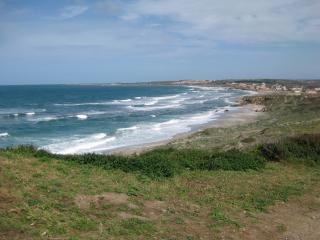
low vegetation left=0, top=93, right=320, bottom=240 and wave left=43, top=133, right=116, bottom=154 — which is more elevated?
low vegetation left=0, top=93, right=320, bottom=240

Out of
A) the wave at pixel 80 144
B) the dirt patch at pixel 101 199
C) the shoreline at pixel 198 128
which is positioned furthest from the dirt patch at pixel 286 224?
the wave at pixel 80 144

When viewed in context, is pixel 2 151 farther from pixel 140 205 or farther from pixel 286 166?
pixel 286 166

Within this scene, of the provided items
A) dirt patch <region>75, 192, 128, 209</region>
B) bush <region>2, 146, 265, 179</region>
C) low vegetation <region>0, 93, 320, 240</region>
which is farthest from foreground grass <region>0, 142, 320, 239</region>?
bush <region>2, 146, 265, 179</region>

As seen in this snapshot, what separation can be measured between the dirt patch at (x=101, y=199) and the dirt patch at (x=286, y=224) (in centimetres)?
265

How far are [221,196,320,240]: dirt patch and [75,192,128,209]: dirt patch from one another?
104 inches

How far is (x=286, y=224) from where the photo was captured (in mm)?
10547

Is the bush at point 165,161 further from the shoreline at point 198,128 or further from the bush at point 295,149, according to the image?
the shoreline at point 198,128

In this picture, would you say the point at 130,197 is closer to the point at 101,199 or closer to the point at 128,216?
the point at 101,199

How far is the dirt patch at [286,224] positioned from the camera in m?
9.74

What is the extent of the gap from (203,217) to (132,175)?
3491mm

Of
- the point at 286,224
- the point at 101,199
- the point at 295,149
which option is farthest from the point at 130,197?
the point at 295,149

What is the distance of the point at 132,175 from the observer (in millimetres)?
13336

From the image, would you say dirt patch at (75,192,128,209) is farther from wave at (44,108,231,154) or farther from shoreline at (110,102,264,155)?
wave at (44,108,231,154)

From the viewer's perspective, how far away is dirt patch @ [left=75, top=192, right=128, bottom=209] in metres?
10.2
